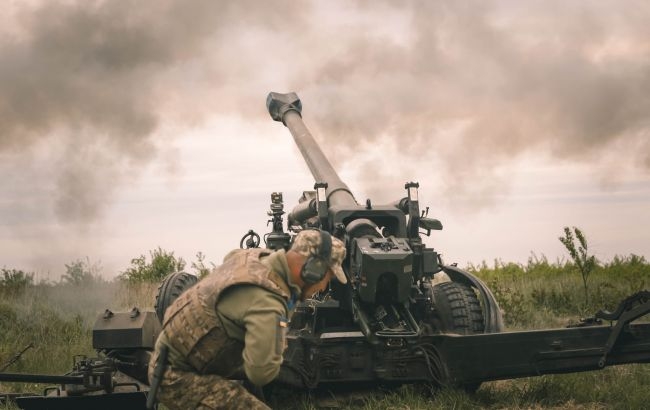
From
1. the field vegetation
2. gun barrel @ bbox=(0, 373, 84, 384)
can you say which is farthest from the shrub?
gun barrel @ bbox=(0, 373, 84, 384)

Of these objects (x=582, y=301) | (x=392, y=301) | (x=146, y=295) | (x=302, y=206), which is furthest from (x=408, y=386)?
(x=146, y=295)

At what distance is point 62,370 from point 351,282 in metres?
3.78

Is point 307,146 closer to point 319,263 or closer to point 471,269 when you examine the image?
point 319,263

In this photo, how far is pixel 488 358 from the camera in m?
7.43

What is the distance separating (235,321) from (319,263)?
53cm

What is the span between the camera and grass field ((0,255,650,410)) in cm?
768

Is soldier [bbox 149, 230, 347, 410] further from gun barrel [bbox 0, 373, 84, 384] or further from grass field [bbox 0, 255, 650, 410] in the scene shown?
grass field [bbox 0, 255, 650, 410]

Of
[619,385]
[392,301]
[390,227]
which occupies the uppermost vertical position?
[390,227]

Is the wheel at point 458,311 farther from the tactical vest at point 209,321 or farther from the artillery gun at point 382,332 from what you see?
the tactical vest at point 209,321

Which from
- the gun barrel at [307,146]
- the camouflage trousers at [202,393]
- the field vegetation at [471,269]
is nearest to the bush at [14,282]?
the field vegetation at [471,269]

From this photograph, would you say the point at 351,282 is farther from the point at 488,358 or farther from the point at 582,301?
the point at 582,301

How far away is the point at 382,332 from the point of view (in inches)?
304

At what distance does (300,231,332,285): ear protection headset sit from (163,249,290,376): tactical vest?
0.12m

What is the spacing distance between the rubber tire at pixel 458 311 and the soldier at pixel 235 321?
3633 mm
